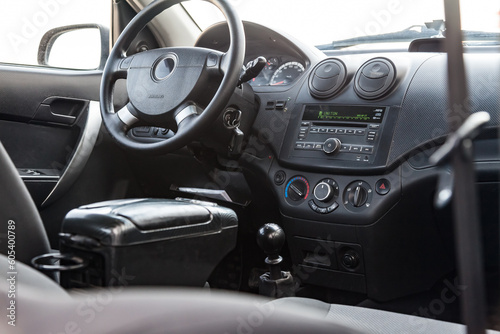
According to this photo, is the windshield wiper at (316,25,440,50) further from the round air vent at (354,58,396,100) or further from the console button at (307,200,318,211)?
the console button at (307,200,318,211)

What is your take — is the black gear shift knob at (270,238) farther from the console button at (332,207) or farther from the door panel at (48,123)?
the door panel at (48,123)

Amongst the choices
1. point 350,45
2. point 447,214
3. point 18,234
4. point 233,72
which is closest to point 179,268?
point 18,234

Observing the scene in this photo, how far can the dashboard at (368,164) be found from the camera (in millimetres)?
1535

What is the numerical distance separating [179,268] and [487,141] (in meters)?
0.98

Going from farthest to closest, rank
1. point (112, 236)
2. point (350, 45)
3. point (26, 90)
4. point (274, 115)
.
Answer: point (26, 90) → point (350, 45) → point (274, 115) → point (112, 236)

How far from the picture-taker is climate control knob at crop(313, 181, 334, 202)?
1.64 meters

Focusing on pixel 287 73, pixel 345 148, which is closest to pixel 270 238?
pixel 345 148

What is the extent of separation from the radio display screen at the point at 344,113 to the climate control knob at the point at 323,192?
185 mm

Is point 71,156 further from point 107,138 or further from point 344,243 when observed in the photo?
point 344,243

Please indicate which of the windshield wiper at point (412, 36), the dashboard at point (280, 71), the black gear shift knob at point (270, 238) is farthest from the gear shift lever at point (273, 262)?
the windshield wiper at point (412, 36)

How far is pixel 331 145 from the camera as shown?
5.39 feet

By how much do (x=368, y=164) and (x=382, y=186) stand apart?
67 mm

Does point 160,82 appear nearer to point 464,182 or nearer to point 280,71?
point 280,71

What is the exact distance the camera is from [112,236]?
77cm
